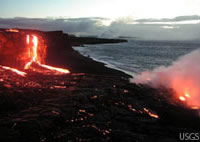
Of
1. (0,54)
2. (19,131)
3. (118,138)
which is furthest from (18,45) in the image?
(118,138)

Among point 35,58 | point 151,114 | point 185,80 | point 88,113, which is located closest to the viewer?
point 88,113

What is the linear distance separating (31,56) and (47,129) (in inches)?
726

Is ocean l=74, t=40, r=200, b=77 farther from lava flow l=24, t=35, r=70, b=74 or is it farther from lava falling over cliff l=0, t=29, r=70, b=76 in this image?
lava falling over cliff l=0, t=29, r=70, b=76

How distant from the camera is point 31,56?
83.7 ft

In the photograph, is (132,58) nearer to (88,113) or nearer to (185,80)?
(185,80)

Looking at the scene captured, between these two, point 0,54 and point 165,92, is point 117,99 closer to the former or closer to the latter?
point 165,92

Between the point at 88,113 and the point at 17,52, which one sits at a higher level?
the point at 17,52

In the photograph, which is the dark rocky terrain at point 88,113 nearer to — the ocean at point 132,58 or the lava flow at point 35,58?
the lava flow at point 35,58

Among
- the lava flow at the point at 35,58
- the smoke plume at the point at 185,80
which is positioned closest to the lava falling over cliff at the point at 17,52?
the lava flow at the point at 35,58

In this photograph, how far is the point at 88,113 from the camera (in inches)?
442

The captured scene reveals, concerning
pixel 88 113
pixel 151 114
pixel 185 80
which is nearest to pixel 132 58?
pixel 185 80

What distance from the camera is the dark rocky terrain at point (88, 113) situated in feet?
28.8

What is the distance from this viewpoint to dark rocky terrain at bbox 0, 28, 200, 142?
8.79 metres

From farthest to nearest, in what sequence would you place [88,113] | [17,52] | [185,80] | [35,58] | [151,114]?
[35,58] < [17,52] < [185,80] < [151,114] < [88,113]
